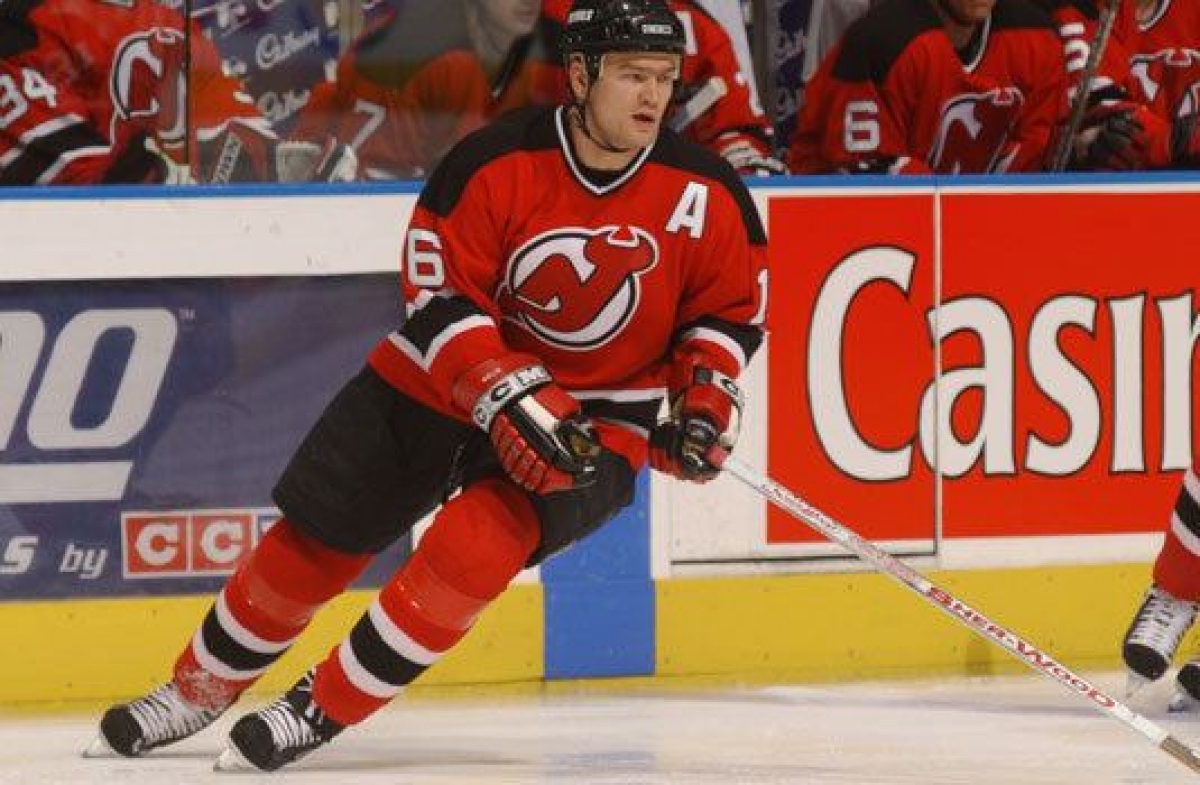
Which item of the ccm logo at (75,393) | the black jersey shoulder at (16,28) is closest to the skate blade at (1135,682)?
the ccm logo at (75,393)

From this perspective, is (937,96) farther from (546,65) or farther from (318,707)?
(318,707)

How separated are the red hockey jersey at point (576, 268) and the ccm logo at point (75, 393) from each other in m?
0.87

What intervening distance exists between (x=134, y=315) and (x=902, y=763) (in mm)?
1518

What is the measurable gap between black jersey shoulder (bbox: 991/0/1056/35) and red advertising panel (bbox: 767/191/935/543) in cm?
51

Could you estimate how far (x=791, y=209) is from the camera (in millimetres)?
5535

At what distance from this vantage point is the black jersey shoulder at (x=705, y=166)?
4418 mm

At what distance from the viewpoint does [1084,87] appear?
5.97m

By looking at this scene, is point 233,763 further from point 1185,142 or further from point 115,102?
point 1185,142

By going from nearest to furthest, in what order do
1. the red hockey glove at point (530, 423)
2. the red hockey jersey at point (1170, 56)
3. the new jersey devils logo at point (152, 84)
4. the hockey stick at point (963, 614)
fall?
the red hockey glove at point (530, 423) → the hockey stick at point (963, 614) → the new jersey devils logo at point (152, 84) → the red hockey jersey at point (1170, 56)

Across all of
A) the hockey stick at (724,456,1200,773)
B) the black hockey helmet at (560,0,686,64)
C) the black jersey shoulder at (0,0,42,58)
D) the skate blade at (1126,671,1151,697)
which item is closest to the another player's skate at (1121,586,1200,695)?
the skate blade at (1126,671,1151,697)

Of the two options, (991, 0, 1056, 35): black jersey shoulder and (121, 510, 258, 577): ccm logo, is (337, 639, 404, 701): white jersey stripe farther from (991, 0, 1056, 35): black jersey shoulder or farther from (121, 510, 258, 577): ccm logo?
(991, 0, 1056, 35): black jersey shoulder

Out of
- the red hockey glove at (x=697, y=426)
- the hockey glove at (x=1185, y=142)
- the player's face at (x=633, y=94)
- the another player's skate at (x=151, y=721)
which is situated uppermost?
the player's face at (x=633, y=94)

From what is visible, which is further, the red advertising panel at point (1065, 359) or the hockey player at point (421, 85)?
the red advertising panel at point (1065, 359)

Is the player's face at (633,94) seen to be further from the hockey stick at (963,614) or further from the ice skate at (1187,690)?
the ice skate at (1187,690)
